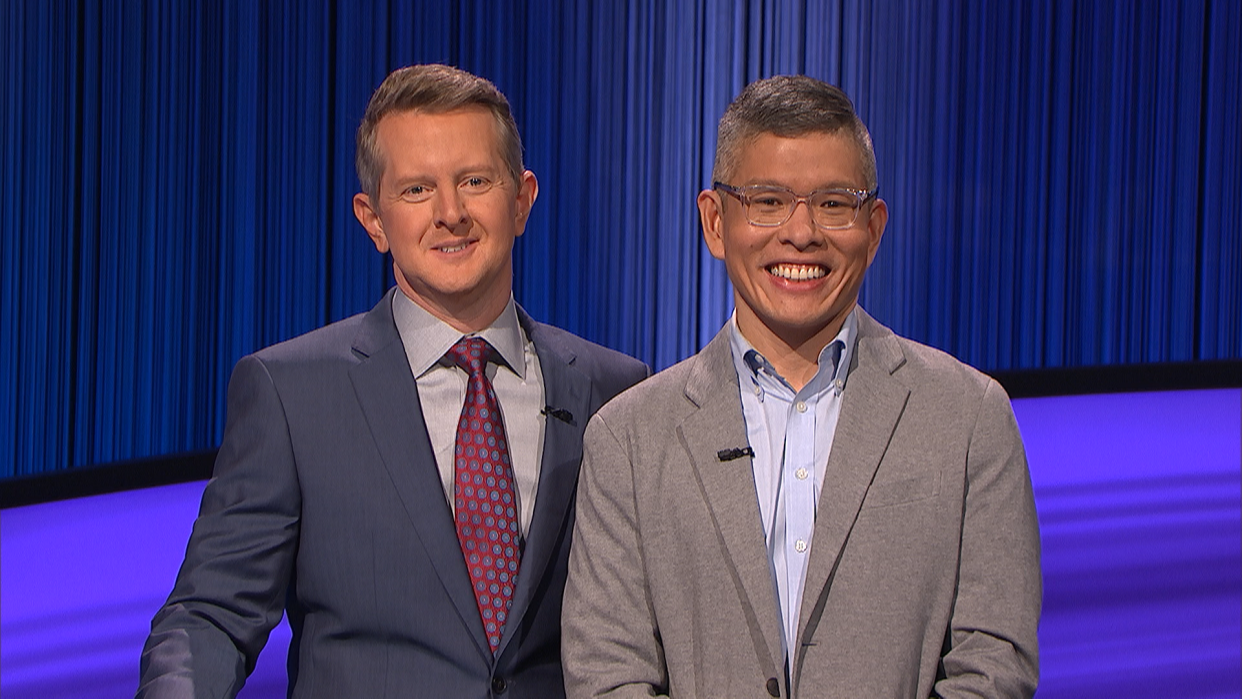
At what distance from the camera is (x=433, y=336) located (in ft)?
5.70

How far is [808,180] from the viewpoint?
1.52 metres

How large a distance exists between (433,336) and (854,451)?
0.60 metres

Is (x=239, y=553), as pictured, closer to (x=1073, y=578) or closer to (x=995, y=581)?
(x=995, y=581)

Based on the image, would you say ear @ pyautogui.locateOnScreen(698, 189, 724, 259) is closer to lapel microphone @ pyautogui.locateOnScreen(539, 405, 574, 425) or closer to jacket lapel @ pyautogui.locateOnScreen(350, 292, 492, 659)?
lapel microphone @ pyautogui.locateOnScreen(539, 405, 574, 425)

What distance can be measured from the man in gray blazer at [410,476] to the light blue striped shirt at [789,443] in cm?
31

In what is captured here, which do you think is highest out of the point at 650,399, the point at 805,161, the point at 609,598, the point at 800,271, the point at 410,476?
the point at 805,161

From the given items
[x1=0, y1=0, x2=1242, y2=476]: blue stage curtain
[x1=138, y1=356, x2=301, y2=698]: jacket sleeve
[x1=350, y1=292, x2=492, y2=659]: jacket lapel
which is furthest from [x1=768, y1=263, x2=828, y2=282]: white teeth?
[x1=0, y1=0, x2=1242, y2=476]: blue stage curtain

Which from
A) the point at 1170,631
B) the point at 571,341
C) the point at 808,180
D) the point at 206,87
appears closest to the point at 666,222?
the point at 206,87

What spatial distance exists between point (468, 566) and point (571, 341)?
40 cm

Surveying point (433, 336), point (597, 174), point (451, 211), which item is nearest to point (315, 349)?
point (433, 336)

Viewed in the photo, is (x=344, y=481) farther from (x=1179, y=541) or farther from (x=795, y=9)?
(x=795, y=9)

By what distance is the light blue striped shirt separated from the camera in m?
1.48

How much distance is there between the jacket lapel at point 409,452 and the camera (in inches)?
63.5

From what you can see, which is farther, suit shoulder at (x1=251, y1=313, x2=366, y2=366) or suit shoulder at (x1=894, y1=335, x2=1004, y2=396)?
suit shoulder at (x1=251, y1=313, x2=366, y2=366)
